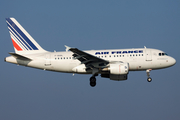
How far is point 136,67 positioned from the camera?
1898 inches

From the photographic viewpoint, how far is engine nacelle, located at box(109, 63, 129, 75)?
151 ft

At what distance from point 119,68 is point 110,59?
8.61 feet

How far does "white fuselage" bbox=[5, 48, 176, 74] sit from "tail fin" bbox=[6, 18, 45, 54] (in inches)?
84.9

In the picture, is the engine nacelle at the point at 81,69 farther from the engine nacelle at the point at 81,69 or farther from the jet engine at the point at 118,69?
the jet engine at the point at 118,69

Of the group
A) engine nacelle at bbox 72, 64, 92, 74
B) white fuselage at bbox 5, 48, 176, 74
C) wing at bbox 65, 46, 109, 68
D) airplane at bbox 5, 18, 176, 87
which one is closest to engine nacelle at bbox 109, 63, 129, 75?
airplane at bbox 5, 18, 176, 87

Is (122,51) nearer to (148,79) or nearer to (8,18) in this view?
(148,79)

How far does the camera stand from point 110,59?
48.2m

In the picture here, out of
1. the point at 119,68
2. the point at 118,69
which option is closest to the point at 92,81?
the point at 118,69

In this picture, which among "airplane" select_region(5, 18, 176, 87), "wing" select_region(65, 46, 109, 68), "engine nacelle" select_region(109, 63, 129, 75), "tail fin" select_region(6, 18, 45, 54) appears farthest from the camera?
"tail fin" select_region(6, 18, 45, 54)

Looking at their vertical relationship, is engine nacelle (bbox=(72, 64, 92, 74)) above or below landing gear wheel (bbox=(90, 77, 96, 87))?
above

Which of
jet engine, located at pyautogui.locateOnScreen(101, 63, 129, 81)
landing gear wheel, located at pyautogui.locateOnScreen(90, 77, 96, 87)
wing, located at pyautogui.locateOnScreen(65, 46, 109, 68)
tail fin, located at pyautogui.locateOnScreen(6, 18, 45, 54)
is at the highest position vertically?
tail fin, located at pyautogui.locateOnScreen(6, 18, 45, 54)

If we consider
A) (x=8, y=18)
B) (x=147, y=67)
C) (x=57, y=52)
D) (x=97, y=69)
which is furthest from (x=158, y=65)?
(x=8, y=18)

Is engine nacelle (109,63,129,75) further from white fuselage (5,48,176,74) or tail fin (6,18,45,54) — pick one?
tail fin (6,18,45,54)

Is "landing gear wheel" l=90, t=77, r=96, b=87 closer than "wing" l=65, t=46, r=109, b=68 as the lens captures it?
No
